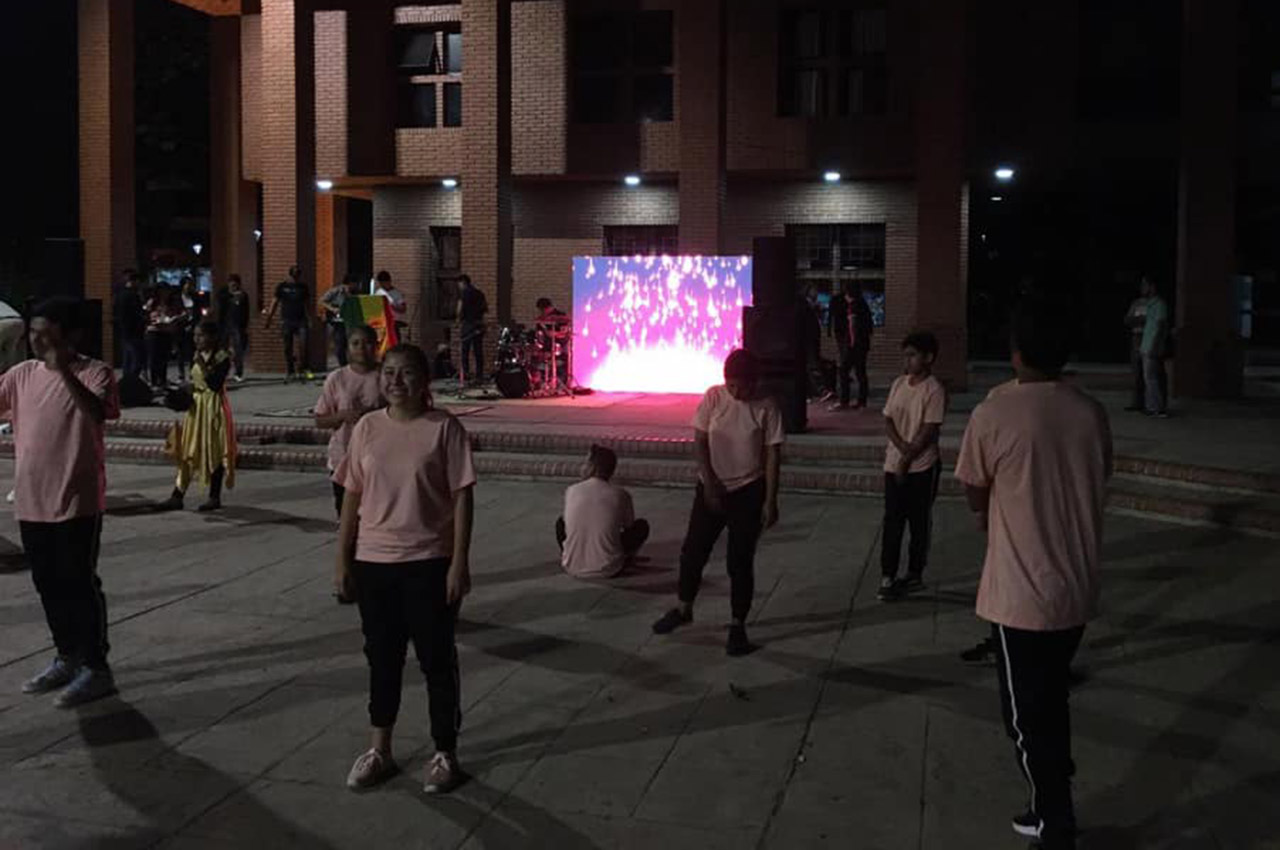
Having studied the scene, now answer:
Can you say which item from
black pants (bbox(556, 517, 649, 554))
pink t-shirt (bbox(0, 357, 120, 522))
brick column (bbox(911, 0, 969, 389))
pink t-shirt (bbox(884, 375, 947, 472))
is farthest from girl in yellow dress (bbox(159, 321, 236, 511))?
brick column (bbox(911, 0, 969, 389))

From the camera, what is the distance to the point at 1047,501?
422 cm

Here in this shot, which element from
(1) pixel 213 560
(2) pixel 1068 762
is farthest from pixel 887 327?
(2) pixel 1068 762

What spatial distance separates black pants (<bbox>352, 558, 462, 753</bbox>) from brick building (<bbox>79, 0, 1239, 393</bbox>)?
53.6 feet

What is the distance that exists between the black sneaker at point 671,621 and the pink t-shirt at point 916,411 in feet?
5.34

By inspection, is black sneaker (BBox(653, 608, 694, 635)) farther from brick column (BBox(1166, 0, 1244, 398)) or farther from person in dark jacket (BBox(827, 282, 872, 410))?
→ brick column (BBox(1166, 0, 1244, 398))

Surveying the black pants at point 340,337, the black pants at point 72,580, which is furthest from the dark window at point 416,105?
the black pants at point 72,580

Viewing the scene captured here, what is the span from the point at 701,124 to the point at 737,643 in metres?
16.5

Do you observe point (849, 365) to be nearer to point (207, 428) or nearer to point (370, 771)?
point (207, 428)

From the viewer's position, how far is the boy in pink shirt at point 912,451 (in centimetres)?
783

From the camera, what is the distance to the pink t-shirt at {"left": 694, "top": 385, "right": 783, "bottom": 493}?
6770mm

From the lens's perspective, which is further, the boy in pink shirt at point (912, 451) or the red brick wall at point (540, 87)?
the red brick wall at point (540, 87)

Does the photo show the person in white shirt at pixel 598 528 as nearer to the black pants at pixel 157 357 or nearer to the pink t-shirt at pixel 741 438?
the pink t-shirt at pixel 741 438

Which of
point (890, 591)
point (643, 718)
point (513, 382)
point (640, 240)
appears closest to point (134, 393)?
point (513, 382)

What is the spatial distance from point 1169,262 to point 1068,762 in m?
30.5
